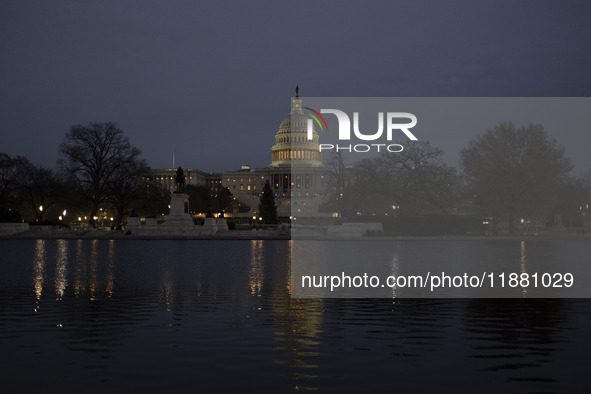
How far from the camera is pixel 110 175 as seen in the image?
75312 millimetres

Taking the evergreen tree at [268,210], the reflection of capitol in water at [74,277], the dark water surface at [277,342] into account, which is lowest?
the dark water surface at [277,342]

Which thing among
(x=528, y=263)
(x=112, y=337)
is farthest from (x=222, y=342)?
(x=528, y=263)

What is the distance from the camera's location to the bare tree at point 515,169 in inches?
1984

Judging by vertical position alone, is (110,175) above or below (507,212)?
above

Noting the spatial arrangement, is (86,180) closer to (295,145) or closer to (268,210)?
(268,210)

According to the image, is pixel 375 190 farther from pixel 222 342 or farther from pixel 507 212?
pixel 222 342

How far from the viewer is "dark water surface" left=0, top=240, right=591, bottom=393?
24.9 feet

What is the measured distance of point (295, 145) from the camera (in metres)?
182

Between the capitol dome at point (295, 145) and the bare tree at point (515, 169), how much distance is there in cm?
12322

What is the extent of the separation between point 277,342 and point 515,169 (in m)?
46.1

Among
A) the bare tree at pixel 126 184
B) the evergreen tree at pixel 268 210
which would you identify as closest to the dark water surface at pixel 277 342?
the bare tree at pixel 126 184

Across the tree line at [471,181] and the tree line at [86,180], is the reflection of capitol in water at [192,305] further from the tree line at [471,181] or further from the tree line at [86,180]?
the tree line at [86,180]

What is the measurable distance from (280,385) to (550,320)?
710 centimetres

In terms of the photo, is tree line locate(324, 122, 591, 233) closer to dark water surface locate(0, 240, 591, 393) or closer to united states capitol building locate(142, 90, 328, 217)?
dark water surface locate(0, 240, 591, 393)
